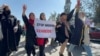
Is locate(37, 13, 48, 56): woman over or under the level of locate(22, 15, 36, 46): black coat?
under

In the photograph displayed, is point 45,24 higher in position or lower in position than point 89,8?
higher

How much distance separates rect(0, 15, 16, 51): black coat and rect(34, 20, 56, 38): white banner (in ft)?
7.43

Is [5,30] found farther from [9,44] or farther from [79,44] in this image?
[79,44]

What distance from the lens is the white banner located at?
1106 centimetres

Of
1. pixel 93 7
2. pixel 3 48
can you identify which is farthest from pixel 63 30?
pixel 93 7

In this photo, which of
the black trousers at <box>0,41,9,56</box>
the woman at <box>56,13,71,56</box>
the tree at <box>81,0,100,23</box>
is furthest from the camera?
the tree at <box>81,0,100,23</box>

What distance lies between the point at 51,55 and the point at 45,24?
8.59 ft

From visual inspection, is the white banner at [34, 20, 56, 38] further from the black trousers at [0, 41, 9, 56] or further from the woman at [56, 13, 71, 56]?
the black trousers at [0, 41, 9, 56]

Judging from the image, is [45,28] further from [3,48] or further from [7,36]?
[3,48]

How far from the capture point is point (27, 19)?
10.4m

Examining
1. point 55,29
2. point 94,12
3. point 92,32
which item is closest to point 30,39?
point 55,29

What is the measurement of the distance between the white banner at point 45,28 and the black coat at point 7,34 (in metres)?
2.27

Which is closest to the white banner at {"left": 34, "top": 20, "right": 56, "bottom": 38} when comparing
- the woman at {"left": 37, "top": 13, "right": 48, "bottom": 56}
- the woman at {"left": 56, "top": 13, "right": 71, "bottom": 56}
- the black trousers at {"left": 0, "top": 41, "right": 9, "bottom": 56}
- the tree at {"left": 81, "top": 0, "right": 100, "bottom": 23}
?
the woman at {"left": 37, "top": 13, "right": 48, "bottom": 56}

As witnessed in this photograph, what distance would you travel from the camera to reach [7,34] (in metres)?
8.67
